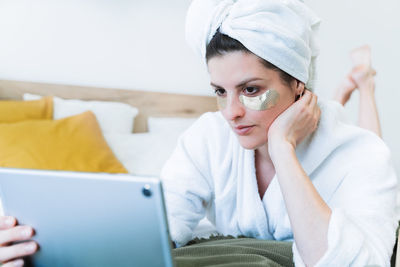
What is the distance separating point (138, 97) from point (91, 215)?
6.05 ft

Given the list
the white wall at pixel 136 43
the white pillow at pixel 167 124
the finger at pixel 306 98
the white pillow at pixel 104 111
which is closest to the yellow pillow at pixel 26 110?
the white pillow at pixel 104 111

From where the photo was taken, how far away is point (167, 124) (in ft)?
7.68

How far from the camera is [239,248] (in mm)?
942

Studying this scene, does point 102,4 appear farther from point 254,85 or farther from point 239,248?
point 239,248

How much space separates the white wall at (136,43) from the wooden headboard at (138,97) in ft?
0.23

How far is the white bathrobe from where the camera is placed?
0.86m

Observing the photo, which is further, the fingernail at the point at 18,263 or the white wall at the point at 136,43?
the white wall at the point at 136,43

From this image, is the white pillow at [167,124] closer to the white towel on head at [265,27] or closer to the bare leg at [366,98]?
the bare leg at [366,98]

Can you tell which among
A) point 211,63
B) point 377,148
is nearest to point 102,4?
point 211,63

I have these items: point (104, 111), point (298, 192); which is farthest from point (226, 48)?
point (104, 111)

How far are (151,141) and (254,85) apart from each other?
1.17 metres

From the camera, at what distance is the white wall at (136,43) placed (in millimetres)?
2129

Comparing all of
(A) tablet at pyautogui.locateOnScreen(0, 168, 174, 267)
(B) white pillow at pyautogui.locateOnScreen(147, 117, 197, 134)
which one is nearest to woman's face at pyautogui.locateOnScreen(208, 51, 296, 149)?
(A) tablet at pyautogui.locateOnScreen(0, 168, 174, 267)

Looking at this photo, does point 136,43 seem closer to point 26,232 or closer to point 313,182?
point 313,182
